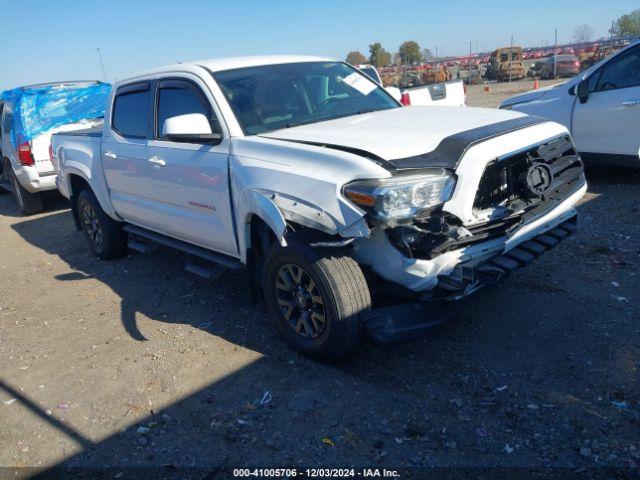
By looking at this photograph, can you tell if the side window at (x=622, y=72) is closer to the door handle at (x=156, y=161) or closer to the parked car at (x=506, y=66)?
the door handle at (x=156, y=161)

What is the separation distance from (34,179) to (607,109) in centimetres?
853

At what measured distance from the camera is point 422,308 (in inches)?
123

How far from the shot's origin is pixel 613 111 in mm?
6363

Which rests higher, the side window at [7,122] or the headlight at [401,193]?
the side window at [7,122]

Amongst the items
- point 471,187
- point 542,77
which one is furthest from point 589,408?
point 542,77

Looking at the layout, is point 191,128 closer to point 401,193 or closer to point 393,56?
point 401,193

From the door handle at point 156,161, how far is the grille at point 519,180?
2562 millimetres

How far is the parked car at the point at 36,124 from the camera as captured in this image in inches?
353

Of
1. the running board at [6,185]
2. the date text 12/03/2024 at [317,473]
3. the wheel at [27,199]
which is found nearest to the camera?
the date text 12/03/2024 at [317,473]

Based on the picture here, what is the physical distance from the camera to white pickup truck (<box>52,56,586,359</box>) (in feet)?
9.87

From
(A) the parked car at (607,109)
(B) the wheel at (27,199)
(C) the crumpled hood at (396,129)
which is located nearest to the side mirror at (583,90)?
(A) the parked car at (607,109)

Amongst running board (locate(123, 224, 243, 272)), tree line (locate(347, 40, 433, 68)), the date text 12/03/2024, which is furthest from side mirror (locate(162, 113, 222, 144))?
tree line (locate(347, 40, 433, 68))

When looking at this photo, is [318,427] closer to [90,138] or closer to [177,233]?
[177,233]

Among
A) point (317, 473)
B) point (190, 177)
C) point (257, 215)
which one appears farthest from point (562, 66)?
point (317, 473)
